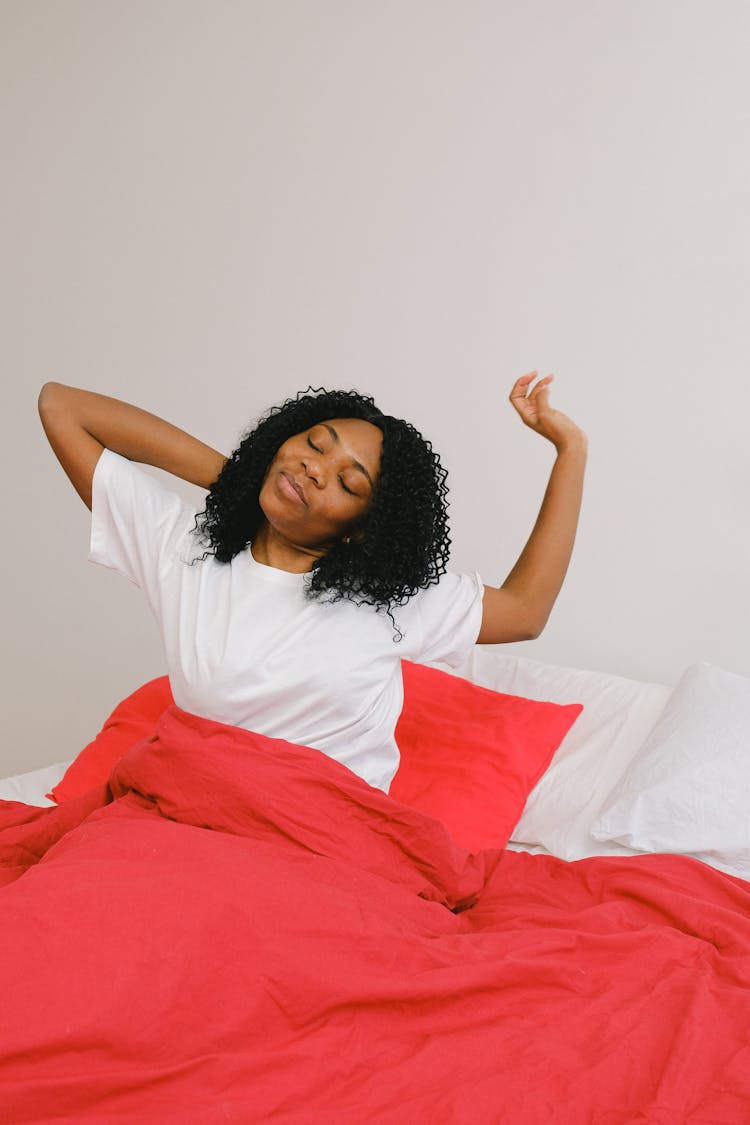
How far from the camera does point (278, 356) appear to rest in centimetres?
291

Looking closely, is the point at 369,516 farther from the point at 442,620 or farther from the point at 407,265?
the point at 407,265

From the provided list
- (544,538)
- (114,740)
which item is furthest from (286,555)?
(114,740)

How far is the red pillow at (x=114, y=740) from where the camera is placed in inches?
84.0

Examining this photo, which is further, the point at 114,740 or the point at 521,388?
the point at 114,740

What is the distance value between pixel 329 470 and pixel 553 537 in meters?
0.37

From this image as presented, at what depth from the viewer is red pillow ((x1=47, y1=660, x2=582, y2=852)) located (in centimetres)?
201

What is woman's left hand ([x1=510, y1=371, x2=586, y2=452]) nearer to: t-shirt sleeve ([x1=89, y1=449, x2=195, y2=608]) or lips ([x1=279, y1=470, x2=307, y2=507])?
lips ([x1=279, y1=470, x2=307, y2=507])

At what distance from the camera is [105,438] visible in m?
1.71

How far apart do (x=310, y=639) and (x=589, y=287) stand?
1.29 m

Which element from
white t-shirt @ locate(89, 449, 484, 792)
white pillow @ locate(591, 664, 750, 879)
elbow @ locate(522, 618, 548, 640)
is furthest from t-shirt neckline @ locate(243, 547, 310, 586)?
white pillow @ locate(591, 664, 750, 879)

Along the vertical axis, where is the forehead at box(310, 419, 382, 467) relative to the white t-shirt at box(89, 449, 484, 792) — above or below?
above

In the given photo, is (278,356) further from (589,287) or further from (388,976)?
(388,976)

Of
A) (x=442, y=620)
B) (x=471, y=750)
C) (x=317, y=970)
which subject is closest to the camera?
(x=317, y=970)

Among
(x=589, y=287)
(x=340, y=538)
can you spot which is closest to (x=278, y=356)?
(x=589, y=287)
